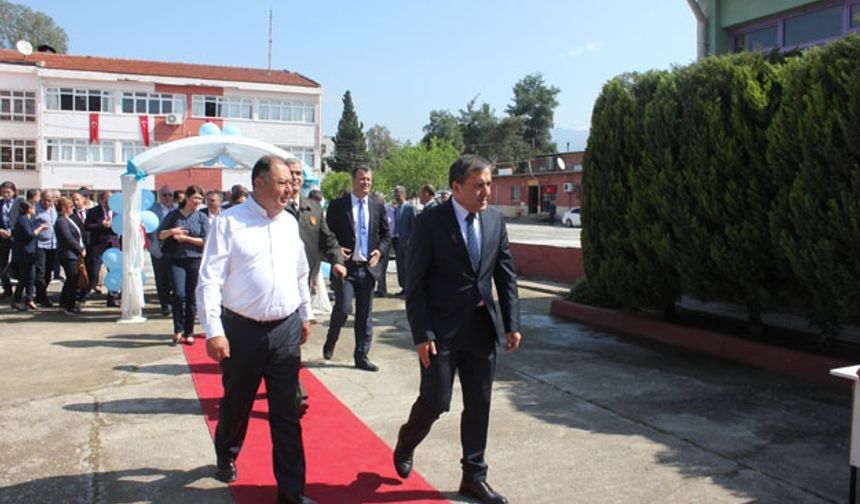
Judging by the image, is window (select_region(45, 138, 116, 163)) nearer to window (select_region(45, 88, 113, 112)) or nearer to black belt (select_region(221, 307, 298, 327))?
window (select_region(45, 88, 113, 112))

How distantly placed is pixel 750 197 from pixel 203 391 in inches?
213

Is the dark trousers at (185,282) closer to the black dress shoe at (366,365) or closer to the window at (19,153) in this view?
the black dress shoe at (366,365)

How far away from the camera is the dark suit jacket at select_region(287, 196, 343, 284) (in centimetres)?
632

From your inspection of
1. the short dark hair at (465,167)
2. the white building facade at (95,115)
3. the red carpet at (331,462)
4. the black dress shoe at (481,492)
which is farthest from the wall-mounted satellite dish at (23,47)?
the black dress shoe at (481,492)

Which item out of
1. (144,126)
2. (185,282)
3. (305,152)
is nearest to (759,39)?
(185,282)

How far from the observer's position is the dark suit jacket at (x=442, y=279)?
3.80 m

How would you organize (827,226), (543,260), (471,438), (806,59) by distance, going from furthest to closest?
(543,260) < (806,59) < (827,226) < (471,438)

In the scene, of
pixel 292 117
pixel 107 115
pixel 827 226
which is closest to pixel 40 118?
pixel 107 115

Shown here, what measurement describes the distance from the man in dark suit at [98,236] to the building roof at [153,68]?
130ft

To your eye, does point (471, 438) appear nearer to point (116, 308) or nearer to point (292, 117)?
point (116, 308)

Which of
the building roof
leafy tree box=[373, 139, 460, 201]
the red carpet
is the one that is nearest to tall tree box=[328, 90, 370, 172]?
leafy tree box=[373, 139, 460, 201]

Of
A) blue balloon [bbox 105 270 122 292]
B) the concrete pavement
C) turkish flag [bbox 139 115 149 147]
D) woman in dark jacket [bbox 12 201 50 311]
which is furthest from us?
turkish flag [bbox 139 115 149 147]

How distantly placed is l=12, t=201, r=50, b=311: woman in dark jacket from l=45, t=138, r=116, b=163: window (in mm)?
39238

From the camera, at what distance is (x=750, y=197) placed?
6750 mm
